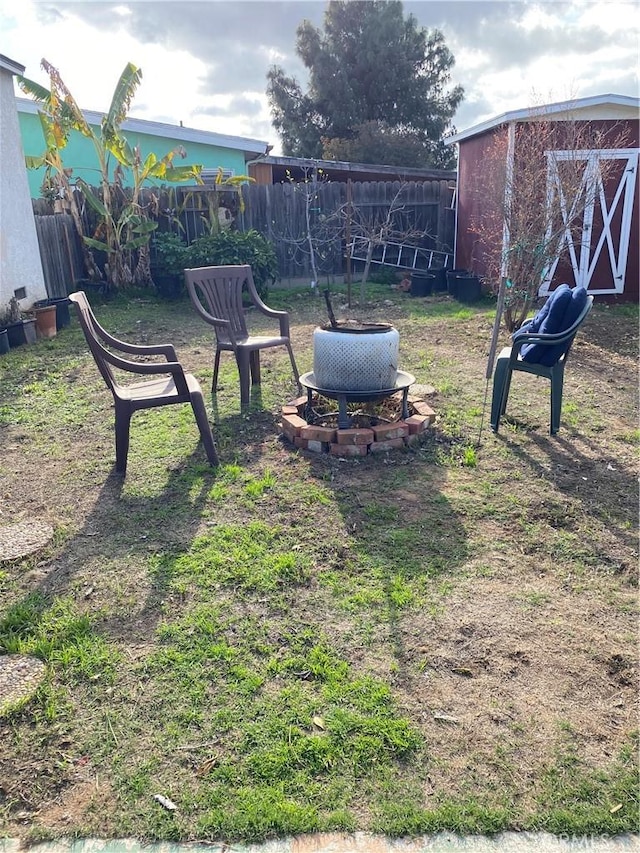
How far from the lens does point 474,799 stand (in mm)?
1876

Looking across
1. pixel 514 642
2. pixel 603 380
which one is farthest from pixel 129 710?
pixel 603 380

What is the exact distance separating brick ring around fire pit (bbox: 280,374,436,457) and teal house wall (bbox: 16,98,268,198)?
11153 millimetres

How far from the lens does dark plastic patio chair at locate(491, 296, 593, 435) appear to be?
14.3ft

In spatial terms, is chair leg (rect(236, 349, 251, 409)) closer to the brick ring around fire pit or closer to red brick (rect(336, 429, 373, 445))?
the brick ring around fire pit

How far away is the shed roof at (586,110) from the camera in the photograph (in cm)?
924

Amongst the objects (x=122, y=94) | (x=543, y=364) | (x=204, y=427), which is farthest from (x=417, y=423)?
(x=122, y=94)

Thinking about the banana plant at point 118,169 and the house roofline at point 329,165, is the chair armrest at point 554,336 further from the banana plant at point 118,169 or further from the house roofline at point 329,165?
the house roofline at point 329,165

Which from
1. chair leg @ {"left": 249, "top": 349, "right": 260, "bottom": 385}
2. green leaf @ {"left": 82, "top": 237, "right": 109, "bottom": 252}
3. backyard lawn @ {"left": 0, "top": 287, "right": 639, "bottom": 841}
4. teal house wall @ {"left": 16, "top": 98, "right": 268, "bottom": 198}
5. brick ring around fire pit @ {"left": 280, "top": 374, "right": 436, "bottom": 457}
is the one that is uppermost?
teal house wall @ {"left": 16, "top": 98, "right": 268, "bottom": 198}

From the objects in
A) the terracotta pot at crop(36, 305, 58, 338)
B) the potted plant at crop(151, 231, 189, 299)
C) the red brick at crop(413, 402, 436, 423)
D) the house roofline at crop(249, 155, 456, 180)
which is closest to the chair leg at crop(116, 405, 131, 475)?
the red brick at crop(413, 402, 436, 423)

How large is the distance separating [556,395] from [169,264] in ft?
25.6

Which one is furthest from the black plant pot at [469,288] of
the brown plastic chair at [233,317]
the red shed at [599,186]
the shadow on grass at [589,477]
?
the shadow on grass at [589,477]

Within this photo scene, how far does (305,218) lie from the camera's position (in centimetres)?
1241

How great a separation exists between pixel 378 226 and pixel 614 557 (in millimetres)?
10458

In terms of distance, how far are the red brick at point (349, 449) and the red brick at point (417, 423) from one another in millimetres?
376
